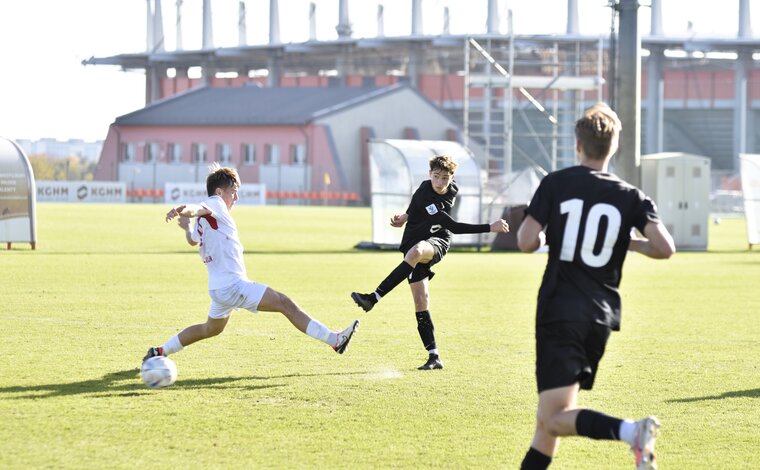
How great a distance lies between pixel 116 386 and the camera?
10.5 metres

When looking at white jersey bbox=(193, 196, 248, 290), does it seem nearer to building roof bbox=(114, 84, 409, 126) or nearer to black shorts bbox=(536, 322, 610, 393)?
black shorts bbox=(536, 322, 610, 393)

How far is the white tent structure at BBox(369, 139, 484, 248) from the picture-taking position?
115 feet

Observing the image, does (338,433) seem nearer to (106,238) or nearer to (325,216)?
(106,238)

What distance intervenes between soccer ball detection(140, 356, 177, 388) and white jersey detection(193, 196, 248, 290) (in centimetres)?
71

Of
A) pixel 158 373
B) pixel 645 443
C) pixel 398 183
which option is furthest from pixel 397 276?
pixel 398 183

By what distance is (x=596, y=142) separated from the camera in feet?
21.1

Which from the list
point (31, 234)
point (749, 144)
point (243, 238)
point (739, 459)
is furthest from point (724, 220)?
point (739, 459)

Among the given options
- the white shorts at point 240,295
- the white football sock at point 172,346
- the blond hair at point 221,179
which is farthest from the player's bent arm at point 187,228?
the white football sock at point 172,346

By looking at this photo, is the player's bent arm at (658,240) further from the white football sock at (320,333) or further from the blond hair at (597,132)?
the white football sock at (320,333)

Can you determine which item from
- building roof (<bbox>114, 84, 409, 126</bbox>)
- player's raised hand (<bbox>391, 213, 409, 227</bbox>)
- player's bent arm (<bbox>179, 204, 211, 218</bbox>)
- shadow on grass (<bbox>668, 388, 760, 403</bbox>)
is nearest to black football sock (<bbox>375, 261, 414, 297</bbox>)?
player's raised hand (<bbox>391, 213, 409, 227</bbox>)

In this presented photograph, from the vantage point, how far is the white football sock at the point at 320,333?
35.9 ft

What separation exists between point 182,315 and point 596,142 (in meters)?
10.7

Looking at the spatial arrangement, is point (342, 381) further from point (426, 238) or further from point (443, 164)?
point (443, 164)

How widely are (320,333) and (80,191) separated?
6548 cm
